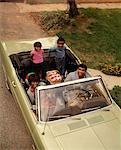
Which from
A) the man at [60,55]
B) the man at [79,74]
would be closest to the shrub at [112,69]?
the man at [60,55]

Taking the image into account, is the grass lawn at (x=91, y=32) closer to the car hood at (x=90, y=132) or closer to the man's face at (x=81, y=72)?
the man's face at (x=81, y=72)

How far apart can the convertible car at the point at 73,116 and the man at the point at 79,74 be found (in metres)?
0.47

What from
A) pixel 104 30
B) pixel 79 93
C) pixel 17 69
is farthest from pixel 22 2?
pixel 79 93

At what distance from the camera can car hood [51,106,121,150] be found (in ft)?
20.5

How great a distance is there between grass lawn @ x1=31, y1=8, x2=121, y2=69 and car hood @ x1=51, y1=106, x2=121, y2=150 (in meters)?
4.40

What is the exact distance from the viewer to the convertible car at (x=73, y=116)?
6.30 m

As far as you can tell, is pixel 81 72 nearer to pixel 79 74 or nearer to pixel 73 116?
pixel 79 74

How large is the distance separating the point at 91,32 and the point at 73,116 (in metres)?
7.05

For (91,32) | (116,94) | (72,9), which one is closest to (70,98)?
(116,94)

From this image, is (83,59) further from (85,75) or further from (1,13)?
(1,13)

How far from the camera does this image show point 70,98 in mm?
7004

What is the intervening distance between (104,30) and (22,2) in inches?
170

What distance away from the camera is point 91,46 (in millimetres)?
12391

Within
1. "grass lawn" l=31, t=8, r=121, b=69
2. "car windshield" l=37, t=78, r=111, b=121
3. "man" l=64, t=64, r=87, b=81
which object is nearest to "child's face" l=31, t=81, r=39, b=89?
"car windshield" l=37, t=78, r=111, b=121
